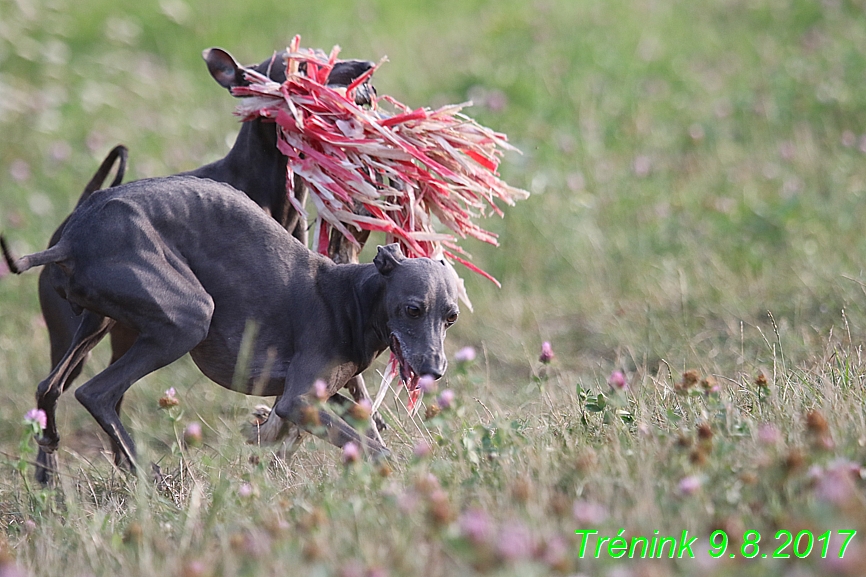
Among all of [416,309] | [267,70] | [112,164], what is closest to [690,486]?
[416,309]

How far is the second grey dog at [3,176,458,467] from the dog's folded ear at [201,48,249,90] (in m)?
0.75

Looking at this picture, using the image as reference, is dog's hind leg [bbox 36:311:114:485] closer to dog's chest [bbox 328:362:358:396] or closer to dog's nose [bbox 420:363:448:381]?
dog's chest [bbox 328:362:358:396]

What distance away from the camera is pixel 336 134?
431 cm

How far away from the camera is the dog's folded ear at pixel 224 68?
475 cm

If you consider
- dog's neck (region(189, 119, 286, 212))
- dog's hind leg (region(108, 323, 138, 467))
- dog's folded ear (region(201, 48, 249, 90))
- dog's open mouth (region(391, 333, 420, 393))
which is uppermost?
dog's folded ear (region(201, 48, 249, 90))

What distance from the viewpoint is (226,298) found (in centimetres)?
400

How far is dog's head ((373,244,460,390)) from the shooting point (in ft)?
12.2

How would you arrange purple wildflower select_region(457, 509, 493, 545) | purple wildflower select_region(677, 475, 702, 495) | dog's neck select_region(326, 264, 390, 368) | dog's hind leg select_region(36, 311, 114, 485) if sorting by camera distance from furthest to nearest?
1. dog's hind leg select_region(36, 311, 114, 485)
2. dog's neck select_region(326, 264, 390, 368)
3. purple wildflower select_region(677, 475, 702, 495)
4. purple wildflower select_region(457, 509, 493, 545)

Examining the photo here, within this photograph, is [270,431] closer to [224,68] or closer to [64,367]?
[64,367]

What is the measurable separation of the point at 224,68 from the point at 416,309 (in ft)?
5.68

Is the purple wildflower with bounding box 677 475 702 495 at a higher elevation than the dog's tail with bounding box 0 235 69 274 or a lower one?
lower

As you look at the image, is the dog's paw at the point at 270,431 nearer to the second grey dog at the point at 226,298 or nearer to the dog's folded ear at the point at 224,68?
the second grey dog at the point at 226,298

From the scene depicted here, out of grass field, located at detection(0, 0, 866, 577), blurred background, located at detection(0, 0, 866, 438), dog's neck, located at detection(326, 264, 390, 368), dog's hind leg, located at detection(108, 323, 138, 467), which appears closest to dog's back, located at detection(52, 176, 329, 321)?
dog's neck, located at detection(326, 264, 390, 368)

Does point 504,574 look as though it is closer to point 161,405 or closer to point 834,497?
point 834,497
